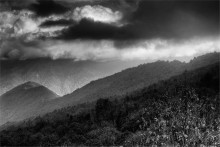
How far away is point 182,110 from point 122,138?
1428 inches

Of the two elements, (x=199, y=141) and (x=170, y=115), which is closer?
(x=199, y=141)

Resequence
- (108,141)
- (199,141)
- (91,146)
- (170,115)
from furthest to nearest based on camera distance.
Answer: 1. (108,141)
2. (170,115)
3. (91,146)
4. (199,141)

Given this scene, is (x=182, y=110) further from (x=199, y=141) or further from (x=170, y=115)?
(x=199, y=141)

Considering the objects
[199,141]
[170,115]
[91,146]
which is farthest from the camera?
[170,115]

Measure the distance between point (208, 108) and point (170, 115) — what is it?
26628 mm

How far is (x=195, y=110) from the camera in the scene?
17362cm

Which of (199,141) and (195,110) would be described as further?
(195,110)

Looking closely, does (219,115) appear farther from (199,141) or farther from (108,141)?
(199,141)

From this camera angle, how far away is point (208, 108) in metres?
196

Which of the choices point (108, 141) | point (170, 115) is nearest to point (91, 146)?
point (108, 141)

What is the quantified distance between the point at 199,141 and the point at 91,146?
121m

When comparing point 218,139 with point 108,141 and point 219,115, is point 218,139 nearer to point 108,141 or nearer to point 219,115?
point 219,115

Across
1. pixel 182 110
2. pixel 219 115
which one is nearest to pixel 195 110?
pixel 219 115

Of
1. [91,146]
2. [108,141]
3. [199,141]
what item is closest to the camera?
[199,141]
